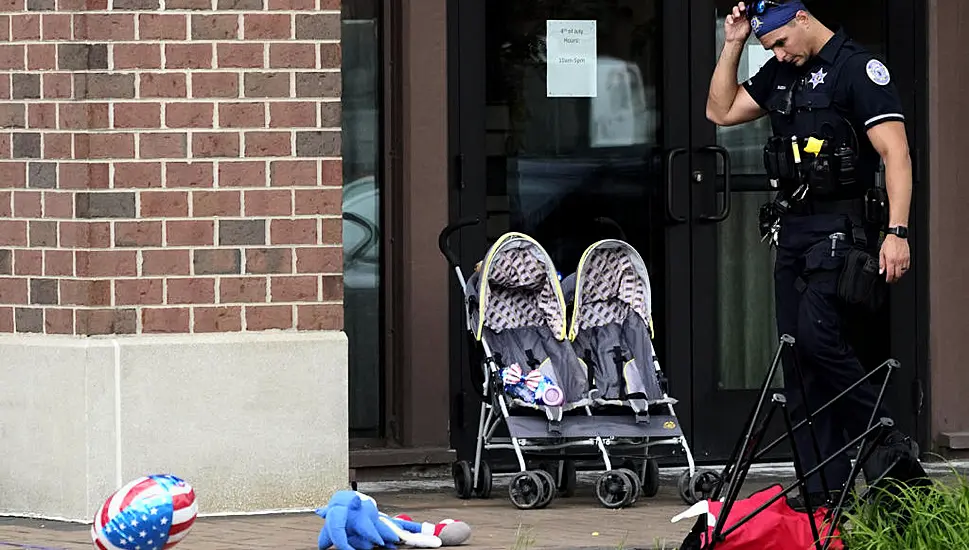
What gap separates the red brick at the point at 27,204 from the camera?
306 inches

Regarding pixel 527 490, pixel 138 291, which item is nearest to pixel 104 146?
pixel 138 291

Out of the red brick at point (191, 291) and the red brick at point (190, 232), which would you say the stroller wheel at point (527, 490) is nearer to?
the red brick at point (191, 291)

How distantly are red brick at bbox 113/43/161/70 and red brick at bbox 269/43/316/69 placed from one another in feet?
1.49

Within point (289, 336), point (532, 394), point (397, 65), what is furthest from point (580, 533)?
point (397, 65)

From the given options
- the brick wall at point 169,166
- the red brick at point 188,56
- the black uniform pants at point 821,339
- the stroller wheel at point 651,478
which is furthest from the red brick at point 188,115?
the stroller wheel at point 651,478

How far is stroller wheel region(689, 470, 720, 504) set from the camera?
8219 mm

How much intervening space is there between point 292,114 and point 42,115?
0.97m

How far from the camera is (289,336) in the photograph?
7.86 meters

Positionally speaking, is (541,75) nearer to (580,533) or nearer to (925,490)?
(580,533)

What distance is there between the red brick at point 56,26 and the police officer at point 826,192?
2.61 metres

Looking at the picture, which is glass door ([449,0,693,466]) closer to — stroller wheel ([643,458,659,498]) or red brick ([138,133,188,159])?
stroller wheel ([643,458,659,498])

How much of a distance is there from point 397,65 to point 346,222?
0.75 m

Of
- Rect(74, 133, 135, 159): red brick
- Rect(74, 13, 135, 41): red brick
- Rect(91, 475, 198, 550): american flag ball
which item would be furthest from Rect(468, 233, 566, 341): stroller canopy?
Rect(91, 475, 198, 550): american flag ball

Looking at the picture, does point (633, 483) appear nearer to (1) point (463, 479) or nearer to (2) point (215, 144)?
(1) point (463, 479)
